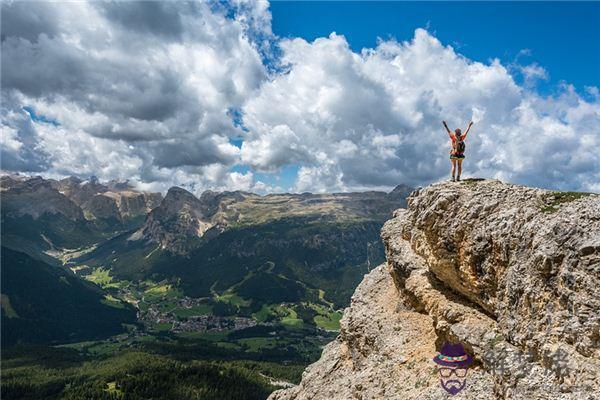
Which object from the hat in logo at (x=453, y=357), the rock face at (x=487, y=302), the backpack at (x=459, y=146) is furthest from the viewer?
the backpack at (x=459, y=146)

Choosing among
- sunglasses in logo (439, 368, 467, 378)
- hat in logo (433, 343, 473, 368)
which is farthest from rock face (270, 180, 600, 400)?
sunglasses in logo (439, 368, 467, 378)

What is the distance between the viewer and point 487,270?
97.5ft

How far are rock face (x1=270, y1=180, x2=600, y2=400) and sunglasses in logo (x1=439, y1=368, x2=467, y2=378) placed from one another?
2.76ft

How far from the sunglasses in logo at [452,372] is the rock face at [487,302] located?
84cm

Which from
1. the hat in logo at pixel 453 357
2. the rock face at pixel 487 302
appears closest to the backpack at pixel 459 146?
the rock face at pixel 487 302

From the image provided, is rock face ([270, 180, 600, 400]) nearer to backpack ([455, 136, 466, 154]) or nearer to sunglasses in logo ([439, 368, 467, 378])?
sunglasses in logo ([439, 368, 467, 378])

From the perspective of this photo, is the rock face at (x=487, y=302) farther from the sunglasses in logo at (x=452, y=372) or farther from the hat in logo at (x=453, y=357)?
the sunglasses in logo at (x=452, y=372)

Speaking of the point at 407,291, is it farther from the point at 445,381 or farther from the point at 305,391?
the point at 305,391

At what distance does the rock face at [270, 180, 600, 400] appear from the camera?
70.7 feet

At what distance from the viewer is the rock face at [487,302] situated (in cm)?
2155

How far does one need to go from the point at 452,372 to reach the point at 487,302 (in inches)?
231

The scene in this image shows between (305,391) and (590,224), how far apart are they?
3729cm

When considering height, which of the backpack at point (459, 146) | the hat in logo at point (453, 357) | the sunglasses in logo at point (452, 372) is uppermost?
the backpack at point (459, 146)

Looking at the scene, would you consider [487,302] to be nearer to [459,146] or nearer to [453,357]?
[453,357]
